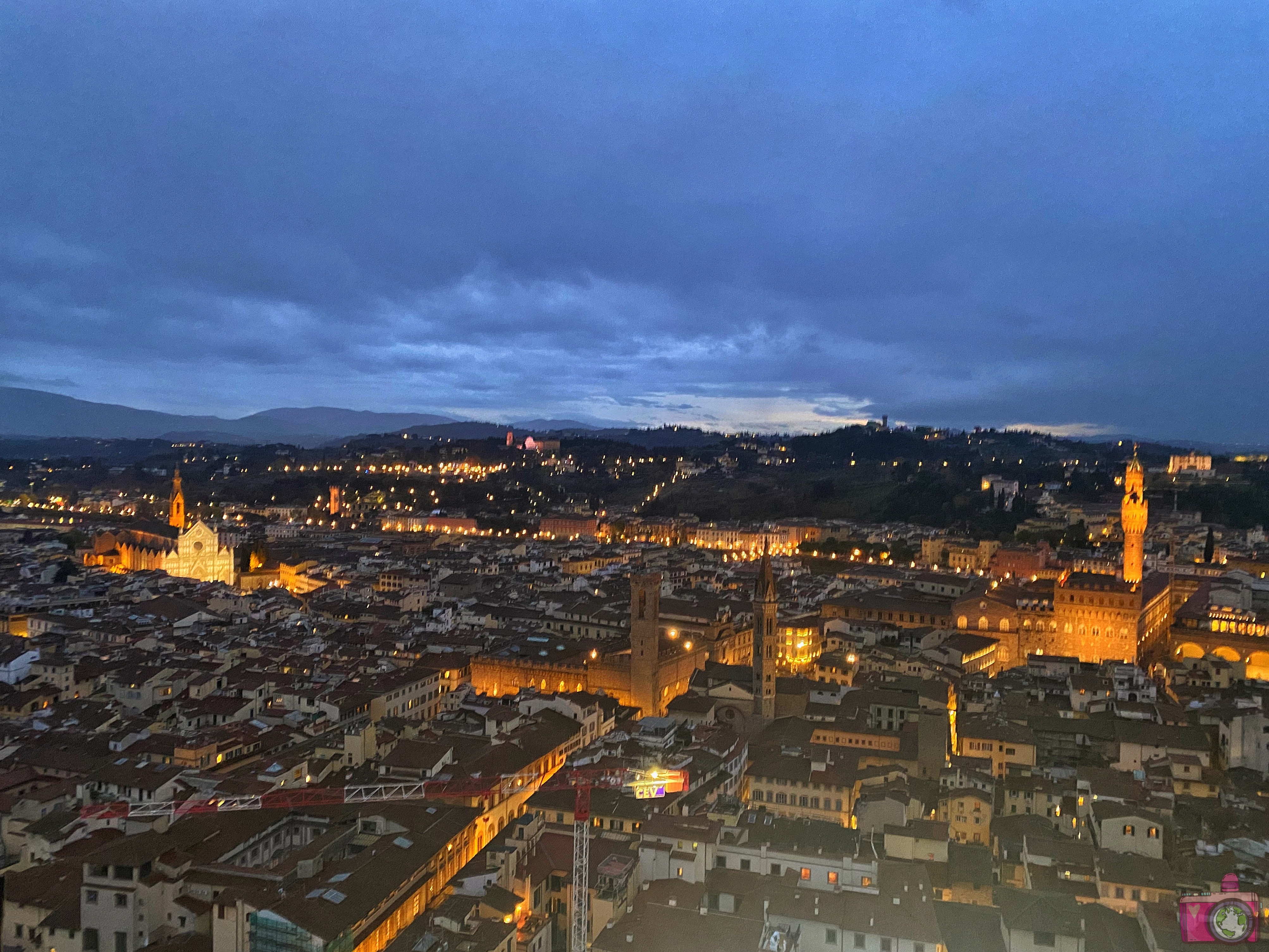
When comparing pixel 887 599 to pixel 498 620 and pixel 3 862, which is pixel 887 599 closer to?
pixel 498 620

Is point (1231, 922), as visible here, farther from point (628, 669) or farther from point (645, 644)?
point (628, 669)

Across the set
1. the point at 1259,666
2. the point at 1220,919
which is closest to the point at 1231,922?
the point at 1220,919

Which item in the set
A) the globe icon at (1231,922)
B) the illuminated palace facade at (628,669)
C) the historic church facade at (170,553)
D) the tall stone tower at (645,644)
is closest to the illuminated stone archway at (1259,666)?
the illuminated palace facade at (628,669)

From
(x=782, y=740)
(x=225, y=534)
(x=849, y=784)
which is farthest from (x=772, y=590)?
(x=225, y=534)

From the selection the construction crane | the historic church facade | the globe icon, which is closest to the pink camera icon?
the globe icon

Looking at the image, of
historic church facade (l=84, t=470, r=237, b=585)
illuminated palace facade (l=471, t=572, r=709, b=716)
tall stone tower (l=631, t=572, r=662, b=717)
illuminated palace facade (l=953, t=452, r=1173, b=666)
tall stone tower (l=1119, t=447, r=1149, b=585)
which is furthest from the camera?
historic church facade (l=84, t=470, r=237, b=585)

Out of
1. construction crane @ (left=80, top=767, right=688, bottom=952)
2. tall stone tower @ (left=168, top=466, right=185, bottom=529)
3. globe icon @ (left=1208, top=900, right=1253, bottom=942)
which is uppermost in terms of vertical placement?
tall stone tower @ (left=168, top=466, right=185, bottom=529)

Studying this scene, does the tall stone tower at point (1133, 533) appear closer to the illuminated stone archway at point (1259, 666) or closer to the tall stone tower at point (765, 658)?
the illuminated stone archway at point (1259, 666)

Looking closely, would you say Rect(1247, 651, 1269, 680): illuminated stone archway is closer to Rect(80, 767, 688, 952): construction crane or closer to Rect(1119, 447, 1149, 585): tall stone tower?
Rect(1119, 447, 1149, 585): tall stone tower
